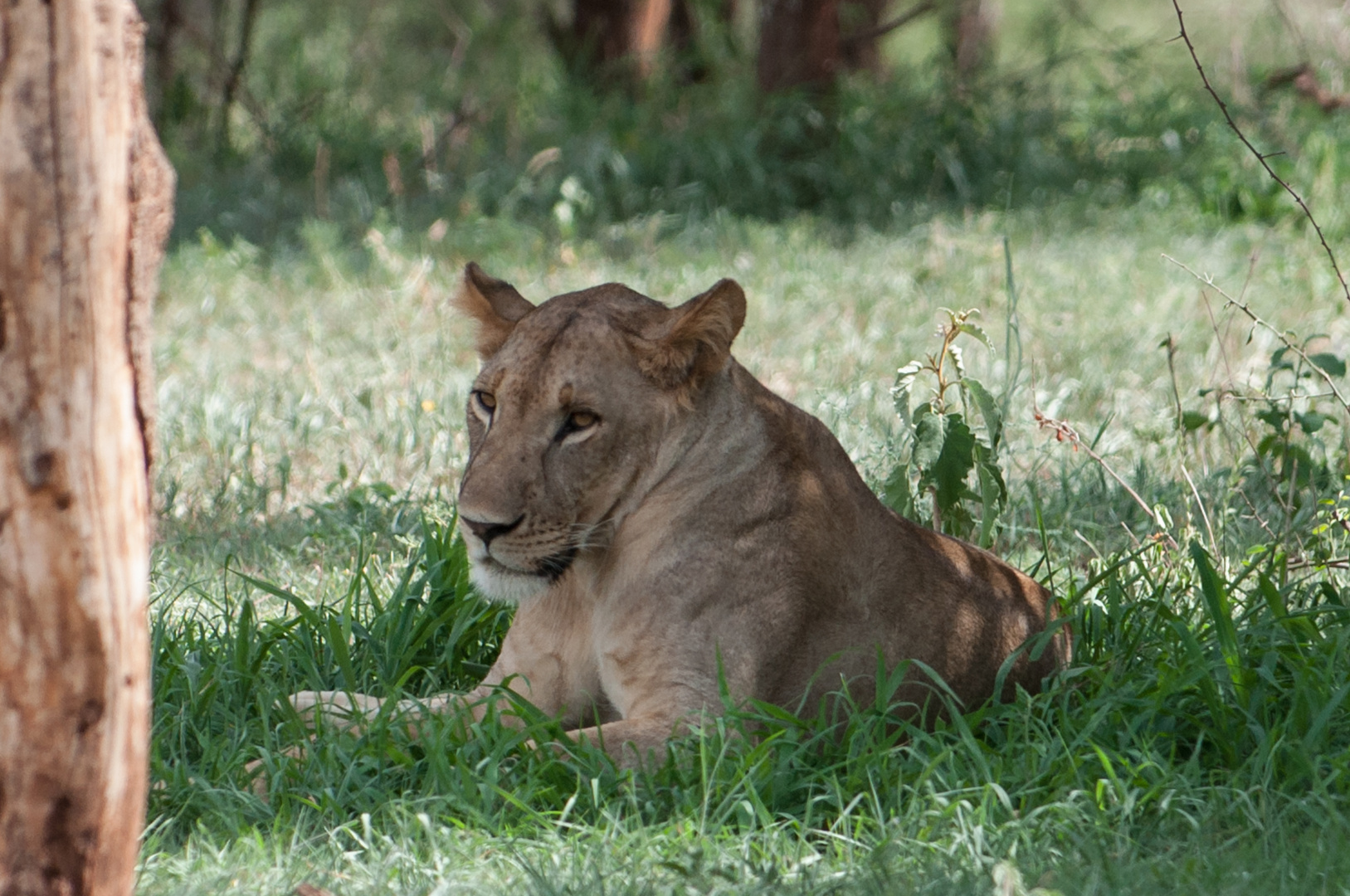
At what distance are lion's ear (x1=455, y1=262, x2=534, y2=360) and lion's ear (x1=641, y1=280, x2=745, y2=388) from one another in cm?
36

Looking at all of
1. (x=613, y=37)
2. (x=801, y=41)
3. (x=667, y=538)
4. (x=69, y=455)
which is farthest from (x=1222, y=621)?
(x=613, y=37)

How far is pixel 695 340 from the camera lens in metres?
3.09

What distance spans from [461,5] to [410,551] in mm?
15763

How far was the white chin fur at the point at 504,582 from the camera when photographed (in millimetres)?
3010

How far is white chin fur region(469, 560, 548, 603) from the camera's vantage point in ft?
9.87

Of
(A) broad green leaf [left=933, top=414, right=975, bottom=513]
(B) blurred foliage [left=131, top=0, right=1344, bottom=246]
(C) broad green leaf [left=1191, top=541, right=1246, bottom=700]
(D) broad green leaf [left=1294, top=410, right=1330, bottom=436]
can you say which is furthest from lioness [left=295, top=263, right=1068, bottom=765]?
(B) blurred foliage [left=131, top=0, right=1344, bottom=246]

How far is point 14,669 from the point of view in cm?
192

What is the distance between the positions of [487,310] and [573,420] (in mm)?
391

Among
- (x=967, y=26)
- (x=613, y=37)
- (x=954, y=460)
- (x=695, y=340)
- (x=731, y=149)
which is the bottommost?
(x=954, y=460)

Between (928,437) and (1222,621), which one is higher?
(928,437)

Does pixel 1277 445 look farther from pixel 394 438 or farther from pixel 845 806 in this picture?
pixel 394 438

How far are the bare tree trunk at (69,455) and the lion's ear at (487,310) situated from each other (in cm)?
127

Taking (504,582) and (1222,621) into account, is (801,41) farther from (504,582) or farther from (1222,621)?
(504,582)

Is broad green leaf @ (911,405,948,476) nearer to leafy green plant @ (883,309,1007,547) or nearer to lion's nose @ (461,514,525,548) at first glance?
leafy green plant @ (883,309,1007,547)
